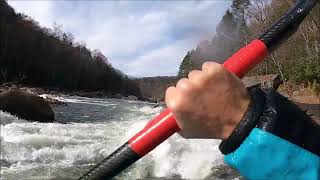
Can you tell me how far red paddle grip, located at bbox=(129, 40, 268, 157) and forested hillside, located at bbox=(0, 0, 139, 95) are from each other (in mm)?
51259

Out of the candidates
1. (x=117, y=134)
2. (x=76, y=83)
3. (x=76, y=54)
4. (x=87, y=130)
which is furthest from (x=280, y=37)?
(x=76, y=54)

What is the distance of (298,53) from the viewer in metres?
26.3

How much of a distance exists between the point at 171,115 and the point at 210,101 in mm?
86

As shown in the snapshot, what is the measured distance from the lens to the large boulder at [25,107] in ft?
53.2

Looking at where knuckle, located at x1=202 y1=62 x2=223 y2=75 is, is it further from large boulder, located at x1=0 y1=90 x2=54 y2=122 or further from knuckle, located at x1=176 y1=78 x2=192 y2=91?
large boulder, located at x1=0 y1=90 x2=54 y2=122

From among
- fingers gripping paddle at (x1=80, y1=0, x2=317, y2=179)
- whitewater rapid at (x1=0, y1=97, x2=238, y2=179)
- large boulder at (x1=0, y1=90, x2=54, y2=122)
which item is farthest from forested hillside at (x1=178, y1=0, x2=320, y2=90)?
fingers gripping paddle at (x1=80, y1=0, x2=317, y2=179)

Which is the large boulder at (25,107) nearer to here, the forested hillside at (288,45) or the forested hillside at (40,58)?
the forested hillside at (288,45)

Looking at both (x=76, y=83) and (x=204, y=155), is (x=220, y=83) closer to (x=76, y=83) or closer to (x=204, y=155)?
(x=204, y=155)

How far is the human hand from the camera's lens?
92 centimetres

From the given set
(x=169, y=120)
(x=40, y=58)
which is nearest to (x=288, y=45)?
(x=169, y=120)

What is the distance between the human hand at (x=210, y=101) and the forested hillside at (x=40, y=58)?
51373 millimetres

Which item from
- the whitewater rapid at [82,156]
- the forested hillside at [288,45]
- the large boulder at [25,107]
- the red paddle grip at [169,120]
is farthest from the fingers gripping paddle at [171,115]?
the forested hillside at [288,45]

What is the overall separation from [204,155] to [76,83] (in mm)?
58975

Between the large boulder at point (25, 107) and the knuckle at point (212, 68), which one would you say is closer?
the knuckle at point (212, 68)
